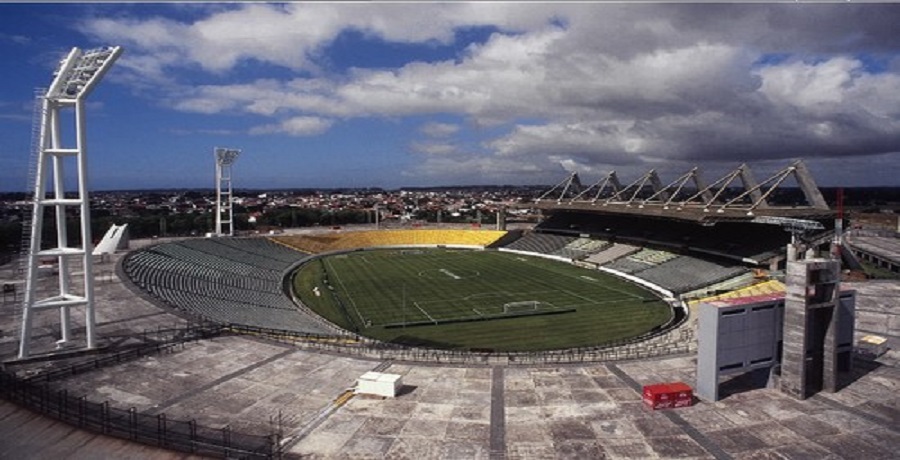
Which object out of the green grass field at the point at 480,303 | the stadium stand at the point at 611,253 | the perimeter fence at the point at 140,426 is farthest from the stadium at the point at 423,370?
the stadium stand at the point at 611,253

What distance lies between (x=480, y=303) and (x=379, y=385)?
110ft

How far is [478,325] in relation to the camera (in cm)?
5012

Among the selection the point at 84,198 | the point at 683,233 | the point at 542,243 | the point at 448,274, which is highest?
the point at 84,198

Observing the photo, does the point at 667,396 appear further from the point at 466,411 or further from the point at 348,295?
the point at 348,295

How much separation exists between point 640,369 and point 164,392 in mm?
23388

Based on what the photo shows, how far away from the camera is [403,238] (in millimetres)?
110938

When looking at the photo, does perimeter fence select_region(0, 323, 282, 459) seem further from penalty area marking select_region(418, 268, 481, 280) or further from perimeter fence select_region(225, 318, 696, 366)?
penalty area marking select_region(418, 268, 481, 280)

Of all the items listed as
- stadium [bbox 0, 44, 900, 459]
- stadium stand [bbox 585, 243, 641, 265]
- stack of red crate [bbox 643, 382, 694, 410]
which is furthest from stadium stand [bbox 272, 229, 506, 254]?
stack of red crate [bbox 643, 382, 694, 410]

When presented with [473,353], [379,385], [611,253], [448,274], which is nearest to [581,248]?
[611,253]

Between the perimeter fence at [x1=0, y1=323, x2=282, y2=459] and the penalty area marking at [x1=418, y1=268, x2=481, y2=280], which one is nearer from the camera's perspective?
the perimeter fence at [x1=0, y1=323, x2=282, y2=459]

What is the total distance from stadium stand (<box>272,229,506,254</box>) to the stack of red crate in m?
79.7

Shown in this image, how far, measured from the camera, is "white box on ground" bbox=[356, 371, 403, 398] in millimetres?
26047

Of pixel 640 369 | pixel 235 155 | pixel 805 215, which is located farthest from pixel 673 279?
pixel 235 155

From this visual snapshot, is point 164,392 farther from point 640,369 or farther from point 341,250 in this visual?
point 341,250
